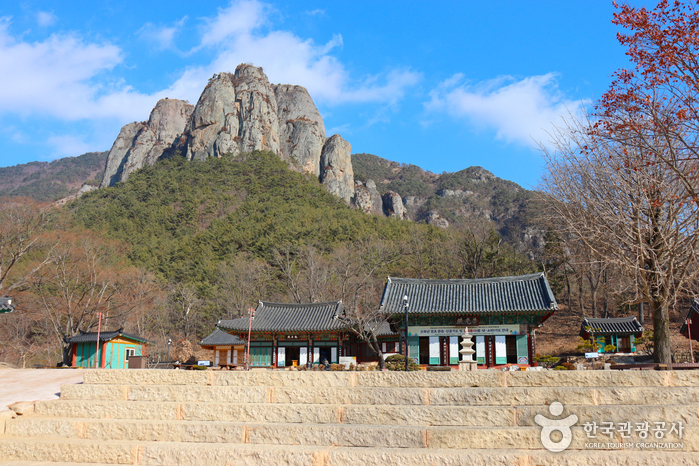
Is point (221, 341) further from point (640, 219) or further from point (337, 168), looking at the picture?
point (337, 168)

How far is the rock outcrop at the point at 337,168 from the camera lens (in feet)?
272

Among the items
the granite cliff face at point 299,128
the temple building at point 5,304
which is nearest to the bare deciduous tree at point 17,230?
the temple building at point 5,304

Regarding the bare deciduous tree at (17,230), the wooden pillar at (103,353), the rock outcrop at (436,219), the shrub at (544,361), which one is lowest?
the shrub at (544,361)

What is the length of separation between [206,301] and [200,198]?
24.5 meters

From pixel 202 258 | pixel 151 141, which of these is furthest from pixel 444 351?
pixel 151 141

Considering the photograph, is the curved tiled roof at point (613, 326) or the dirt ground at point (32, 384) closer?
the dirt ground at point (32, 384)

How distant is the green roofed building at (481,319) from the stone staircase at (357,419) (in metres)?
16.0

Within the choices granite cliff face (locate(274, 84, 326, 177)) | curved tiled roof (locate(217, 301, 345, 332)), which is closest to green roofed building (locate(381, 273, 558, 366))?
curved tiled roof (locate(217, 301, 345, 332))

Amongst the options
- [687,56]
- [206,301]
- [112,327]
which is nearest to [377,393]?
[687,56]

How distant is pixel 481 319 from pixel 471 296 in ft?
4.83

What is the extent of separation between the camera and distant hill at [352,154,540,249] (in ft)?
267

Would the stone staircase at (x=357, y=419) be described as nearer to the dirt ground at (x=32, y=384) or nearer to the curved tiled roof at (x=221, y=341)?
the dirt ground at (x=32, y=384)

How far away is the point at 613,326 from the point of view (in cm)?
3069

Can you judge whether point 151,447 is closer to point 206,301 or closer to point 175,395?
point 175,395
